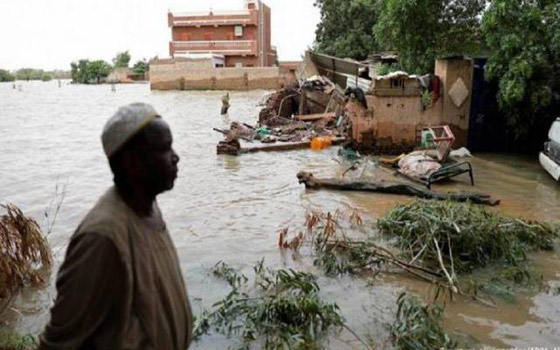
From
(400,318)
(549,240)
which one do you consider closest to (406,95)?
(549,240)

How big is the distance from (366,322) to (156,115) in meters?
3.62

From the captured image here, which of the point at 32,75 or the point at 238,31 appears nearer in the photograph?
the point at 238,31

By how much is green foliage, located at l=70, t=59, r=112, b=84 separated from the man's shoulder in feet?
261

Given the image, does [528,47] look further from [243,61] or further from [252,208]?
[243,61]

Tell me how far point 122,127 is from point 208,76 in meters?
49.9

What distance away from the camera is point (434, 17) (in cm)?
1441

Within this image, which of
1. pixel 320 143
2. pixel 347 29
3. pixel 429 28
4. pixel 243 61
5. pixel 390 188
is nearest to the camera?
pixel 390 188

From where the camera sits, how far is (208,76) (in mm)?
50094

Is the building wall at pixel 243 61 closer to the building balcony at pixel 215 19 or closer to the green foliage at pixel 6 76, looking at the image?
the building balcony at pixel 215 19

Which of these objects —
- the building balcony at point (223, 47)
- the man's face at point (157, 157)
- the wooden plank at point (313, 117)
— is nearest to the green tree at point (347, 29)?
the wooden plank at point (313, 117)

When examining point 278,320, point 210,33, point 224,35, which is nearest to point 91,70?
point 210,33

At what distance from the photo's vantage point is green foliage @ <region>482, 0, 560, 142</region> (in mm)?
11220

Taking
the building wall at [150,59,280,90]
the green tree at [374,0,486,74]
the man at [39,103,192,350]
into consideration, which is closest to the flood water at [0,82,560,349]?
the man at [39,103,192,350]

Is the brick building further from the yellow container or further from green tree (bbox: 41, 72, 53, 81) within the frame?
green tree (bbox: 41, 72, 53, 81)
